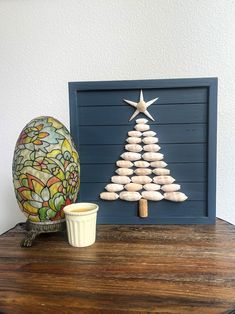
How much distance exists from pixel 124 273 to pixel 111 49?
2.19ft

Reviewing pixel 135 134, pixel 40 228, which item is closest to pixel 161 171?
pixel 135 134

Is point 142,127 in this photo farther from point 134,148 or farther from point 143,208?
point 143,208

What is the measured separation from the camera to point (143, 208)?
73 cm

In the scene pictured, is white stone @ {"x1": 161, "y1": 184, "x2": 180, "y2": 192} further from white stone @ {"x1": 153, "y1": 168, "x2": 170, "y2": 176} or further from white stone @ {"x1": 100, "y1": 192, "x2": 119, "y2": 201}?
white stone @ {"x1": 100, "y1": 192, "x2": 119, "y2": 201}

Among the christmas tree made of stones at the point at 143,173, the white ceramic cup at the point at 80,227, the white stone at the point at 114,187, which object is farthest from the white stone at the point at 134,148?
the white ceramic cup at the point at 80,227

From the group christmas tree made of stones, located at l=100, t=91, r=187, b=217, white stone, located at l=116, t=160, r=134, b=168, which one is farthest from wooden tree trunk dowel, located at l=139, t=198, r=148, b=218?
white stone, located at l=116, t=160, r=134, b=168

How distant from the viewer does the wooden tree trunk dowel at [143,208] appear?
0.72 m

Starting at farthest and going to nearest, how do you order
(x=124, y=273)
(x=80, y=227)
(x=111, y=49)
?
(x=111, y=49), (x=80, y=227), (x=124, y=273)

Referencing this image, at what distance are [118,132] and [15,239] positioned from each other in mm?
393

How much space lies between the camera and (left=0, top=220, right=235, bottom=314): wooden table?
398 mm

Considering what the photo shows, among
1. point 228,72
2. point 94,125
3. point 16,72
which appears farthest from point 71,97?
point 228,72

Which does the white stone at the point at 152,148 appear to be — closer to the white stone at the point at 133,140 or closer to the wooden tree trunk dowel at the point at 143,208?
the white stone at the point at 133,140

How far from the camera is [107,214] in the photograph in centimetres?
75

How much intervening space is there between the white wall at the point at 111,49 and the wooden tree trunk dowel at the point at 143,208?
29 cm
